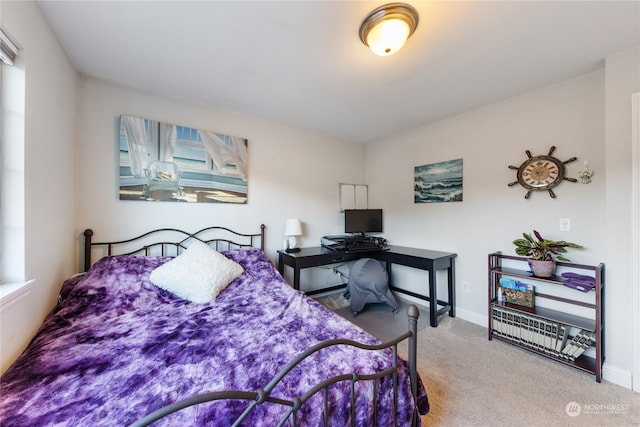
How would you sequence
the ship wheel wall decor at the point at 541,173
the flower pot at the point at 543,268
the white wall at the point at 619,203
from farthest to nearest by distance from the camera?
the ship wheel wall decor at the point at 541,173, the flower pot at the point at 543,268, the white wall at the point at 619,203

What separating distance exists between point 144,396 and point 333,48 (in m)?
2.18

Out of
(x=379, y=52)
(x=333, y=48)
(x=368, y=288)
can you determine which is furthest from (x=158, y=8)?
(x=368, y=288)

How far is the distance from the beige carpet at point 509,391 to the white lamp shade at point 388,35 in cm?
237

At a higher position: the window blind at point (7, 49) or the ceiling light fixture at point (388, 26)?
the ceiling light fixture at point (388, 26)

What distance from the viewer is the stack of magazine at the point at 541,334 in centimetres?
192

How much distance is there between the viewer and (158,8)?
1.37 m

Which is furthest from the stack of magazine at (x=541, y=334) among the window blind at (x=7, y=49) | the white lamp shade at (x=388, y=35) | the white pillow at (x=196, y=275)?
the window blind at (x=7, y=49)

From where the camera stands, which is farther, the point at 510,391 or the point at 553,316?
the point at 553,316

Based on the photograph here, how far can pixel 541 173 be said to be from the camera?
222cm

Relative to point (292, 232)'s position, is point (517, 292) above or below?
below

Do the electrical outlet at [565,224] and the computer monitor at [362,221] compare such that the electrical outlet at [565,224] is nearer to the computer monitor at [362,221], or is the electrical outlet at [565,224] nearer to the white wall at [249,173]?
the computer monitor at [362,221]

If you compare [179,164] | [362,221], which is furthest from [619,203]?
[179,164]

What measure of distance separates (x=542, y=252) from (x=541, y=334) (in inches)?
28.6

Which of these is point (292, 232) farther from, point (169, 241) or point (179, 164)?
point (179, 164)
